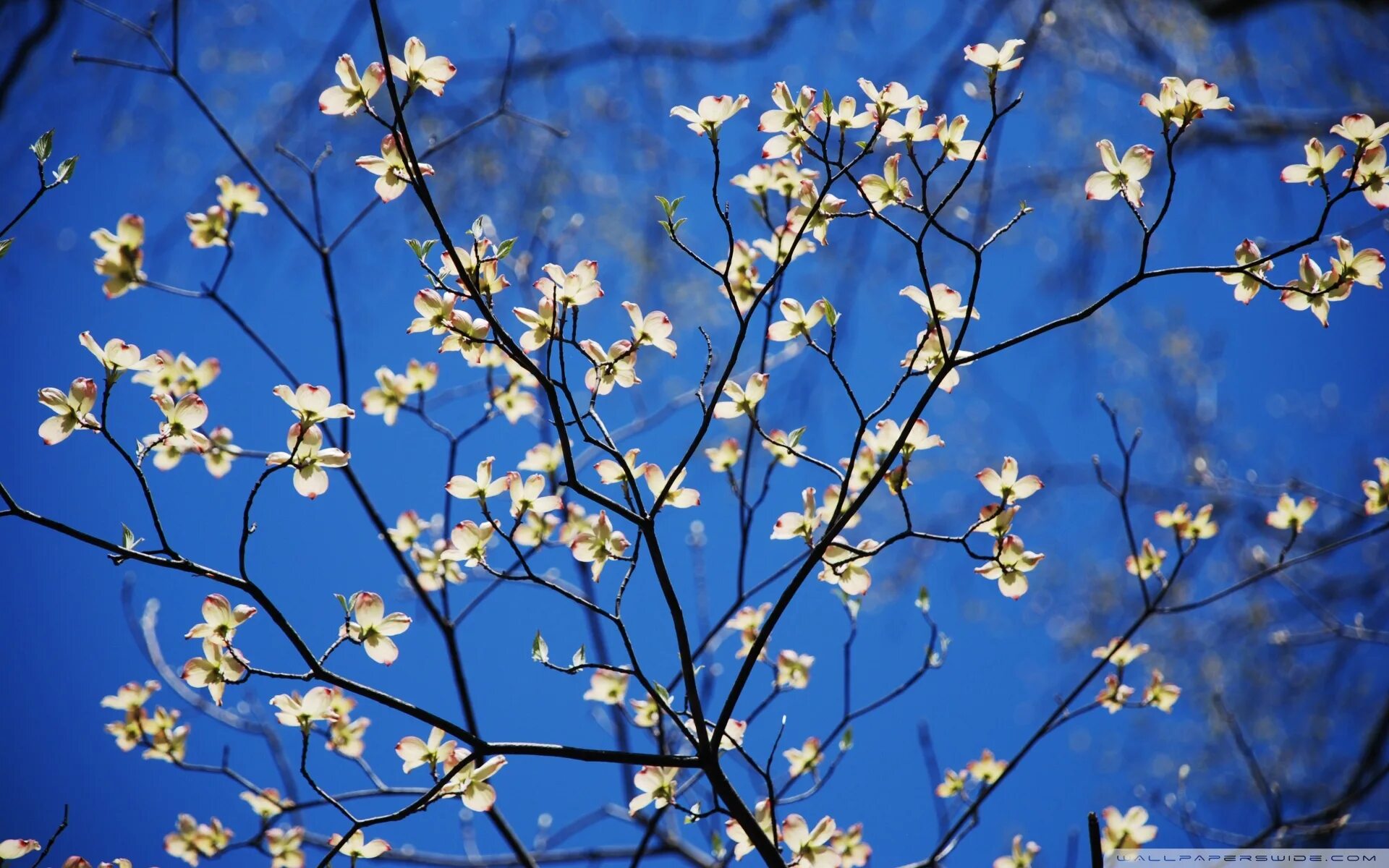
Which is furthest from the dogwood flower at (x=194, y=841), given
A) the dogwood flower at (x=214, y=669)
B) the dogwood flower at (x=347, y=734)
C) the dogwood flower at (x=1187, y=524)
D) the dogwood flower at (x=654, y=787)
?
the dogwood flower at (x=1187, y=524)

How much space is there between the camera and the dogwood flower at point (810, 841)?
93cm

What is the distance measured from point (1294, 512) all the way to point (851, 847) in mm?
754

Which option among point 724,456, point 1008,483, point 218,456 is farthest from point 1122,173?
point 218,456

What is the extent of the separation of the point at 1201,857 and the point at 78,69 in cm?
257

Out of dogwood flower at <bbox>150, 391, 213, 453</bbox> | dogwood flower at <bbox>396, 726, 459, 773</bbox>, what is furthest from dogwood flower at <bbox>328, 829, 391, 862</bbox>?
dogwood flower at <bbox>150, 391, 213, 453</bbox>

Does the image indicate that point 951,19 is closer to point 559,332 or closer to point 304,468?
point 559,332

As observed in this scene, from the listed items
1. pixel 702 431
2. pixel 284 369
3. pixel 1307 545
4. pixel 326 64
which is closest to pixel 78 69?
pixel 326 64

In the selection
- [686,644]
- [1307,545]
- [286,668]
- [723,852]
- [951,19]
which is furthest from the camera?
[1307,545]

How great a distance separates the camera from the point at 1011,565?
3.00 ft

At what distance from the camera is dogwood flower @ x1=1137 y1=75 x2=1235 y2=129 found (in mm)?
829

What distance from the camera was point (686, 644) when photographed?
81 centimetres

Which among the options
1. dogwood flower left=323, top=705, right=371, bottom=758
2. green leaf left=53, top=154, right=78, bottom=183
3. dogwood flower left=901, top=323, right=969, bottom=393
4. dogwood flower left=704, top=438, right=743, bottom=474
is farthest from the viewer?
dogwood flower left=323, top=705, right=371, bottom=758

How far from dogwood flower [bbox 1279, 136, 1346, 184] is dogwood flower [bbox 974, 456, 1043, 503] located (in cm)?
39

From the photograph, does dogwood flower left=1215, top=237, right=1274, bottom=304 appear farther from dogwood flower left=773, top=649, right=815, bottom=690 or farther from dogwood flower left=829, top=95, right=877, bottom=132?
dogwood flower left=773, top=649, right=815, bottom=690
